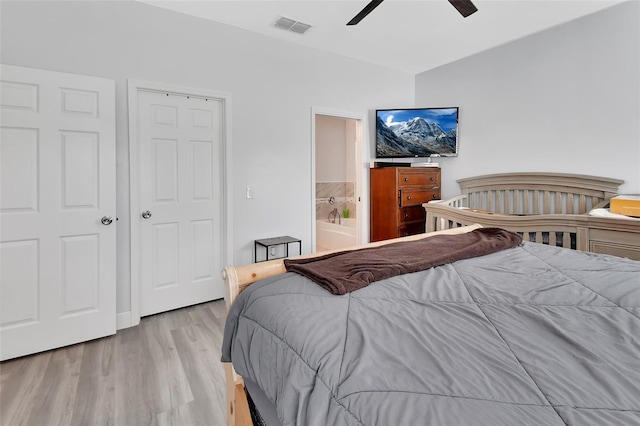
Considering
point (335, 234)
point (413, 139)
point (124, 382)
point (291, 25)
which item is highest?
point (291, 25)

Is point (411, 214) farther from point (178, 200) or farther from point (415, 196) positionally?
point (178, 200)

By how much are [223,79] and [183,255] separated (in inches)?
68.6

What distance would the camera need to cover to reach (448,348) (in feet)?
2.63

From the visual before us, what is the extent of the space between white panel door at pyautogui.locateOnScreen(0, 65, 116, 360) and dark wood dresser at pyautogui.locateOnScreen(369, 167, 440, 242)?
2911mm

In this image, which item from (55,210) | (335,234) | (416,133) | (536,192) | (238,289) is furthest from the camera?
(335,234)

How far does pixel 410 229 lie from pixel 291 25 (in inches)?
107

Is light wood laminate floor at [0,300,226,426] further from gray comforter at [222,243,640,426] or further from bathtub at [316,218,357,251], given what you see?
bathtub at [316,218,357,251]

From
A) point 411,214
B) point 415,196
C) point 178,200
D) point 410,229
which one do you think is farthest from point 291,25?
point 410,229

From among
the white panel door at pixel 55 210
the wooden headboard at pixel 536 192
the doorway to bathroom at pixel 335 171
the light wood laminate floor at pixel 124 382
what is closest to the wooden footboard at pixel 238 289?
the light wood laminate floor at pixel 124 382

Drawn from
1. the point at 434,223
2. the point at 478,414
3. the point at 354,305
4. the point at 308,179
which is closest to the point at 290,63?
the point at 308,179

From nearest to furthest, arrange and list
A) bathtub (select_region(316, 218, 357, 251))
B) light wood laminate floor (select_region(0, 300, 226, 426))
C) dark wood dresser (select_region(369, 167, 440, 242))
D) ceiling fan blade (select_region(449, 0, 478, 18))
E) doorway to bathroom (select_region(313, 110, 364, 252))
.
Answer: light wood laminate floor (select_region(0, 300, 226, 426)) < ceiling fan blade (select_region(449, 0, 478, 18)) < dark wood dresser (select_region(369, 167, 440, 242)) < bathtub (select_region(316, 218, 357, 251)) < doorway to bathroom (select_region(313, 110, 364, 252))

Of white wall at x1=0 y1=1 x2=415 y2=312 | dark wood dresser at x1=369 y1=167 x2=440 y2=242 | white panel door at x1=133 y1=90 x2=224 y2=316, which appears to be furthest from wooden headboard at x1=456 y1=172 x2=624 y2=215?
white panel door at x1=133 y1=90 x2=224 y2=316

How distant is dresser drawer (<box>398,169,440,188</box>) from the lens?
4.02m

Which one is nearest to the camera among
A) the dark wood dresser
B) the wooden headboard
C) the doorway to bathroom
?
the wooden headboard
